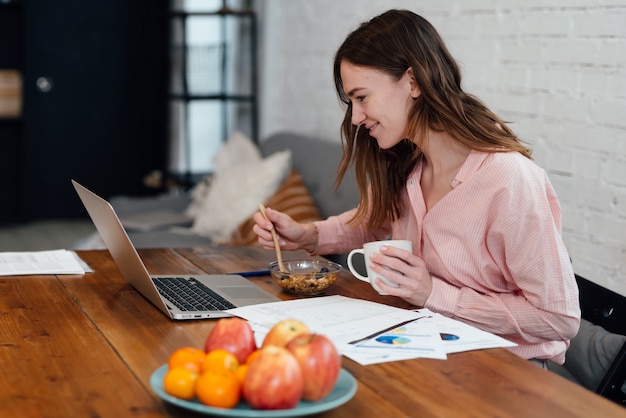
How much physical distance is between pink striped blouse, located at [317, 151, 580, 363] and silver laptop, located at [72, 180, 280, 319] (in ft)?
1.14

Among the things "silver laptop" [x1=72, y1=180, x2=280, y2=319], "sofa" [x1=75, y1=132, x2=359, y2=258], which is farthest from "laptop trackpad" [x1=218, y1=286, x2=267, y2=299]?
"sofa" [x1=75, y1=132, x2=359, y2=258]

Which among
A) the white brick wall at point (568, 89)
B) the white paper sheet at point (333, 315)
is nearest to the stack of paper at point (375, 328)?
the white paper sheet at point (333, 315)

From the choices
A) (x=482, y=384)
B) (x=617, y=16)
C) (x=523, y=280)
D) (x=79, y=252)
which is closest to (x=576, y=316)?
(x=523, y=280)

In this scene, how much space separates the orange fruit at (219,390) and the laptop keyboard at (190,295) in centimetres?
54

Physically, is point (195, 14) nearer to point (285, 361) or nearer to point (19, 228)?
point (19, 228)

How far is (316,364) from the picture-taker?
3.44ft

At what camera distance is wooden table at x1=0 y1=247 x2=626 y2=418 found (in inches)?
44.9

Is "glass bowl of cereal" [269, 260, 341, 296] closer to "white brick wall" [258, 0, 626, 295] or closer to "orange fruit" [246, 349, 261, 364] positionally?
"orange fruit" [246, 349, 261, 364]

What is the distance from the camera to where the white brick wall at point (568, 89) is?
226cm

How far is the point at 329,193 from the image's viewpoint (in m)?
3.22

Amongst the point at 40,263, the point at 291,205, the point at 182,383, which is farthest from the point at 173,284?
the point at 291,205

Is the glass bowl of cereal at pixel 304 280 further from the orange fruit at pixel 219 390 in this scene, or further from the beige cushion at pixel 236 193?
the beige cushion at pixel 236 193

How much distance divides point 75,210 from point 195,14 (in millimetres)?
2244

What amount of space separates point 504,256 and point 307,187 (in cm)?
176
